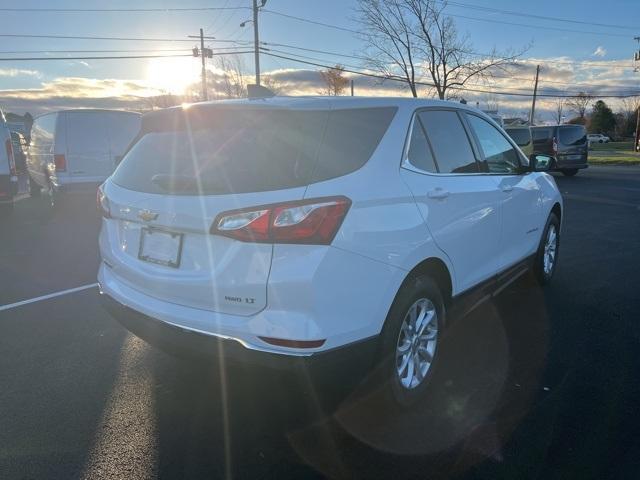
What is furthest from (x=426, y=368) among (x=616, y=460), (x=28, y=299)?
(x=28, y=299)

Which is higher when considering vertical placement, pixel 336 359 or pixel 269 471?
pixel 336 359

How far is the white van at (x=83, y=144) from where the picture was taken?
10.5m

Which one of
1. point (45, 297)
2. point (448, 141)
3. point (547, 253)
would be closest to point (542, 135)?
point (547, 253)

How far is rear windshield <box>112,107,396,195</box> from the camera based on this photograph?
8.50ft

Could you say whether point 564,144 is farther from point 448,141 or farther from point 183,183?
point 183,183

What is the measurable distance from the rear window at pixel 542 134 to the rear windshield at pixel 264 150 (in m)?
18.7

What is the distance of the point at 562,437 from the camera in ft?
9.27

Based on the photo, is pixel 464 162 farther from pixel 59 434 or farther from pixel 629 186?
pixel 629 186

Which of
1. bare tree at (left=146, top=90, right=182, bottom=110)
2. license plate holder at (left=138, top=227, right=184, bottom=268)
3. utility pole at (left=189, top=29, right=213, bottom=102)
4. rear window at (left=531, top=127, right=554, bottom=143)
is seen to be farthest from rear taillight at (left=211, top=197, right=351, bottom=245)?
bare tree at (left=146, top=90, right=182, bottom=110)

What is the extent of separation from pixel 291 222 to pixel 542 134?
781 inches

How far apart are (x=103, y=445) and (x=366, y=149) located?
6.84ft

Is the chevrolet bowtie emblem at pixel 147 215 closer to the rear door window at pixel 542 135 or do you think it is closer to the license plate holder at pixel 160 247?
the license plate holder at pixel 160 247

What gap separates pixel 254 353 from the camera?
2.53 meters

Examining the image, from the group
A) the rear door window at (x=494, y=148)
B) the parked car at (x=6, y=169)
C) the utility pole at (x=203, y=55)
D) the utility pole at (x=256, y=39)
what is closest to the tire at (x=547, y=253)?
the rear door window at (x=494, y=148)
